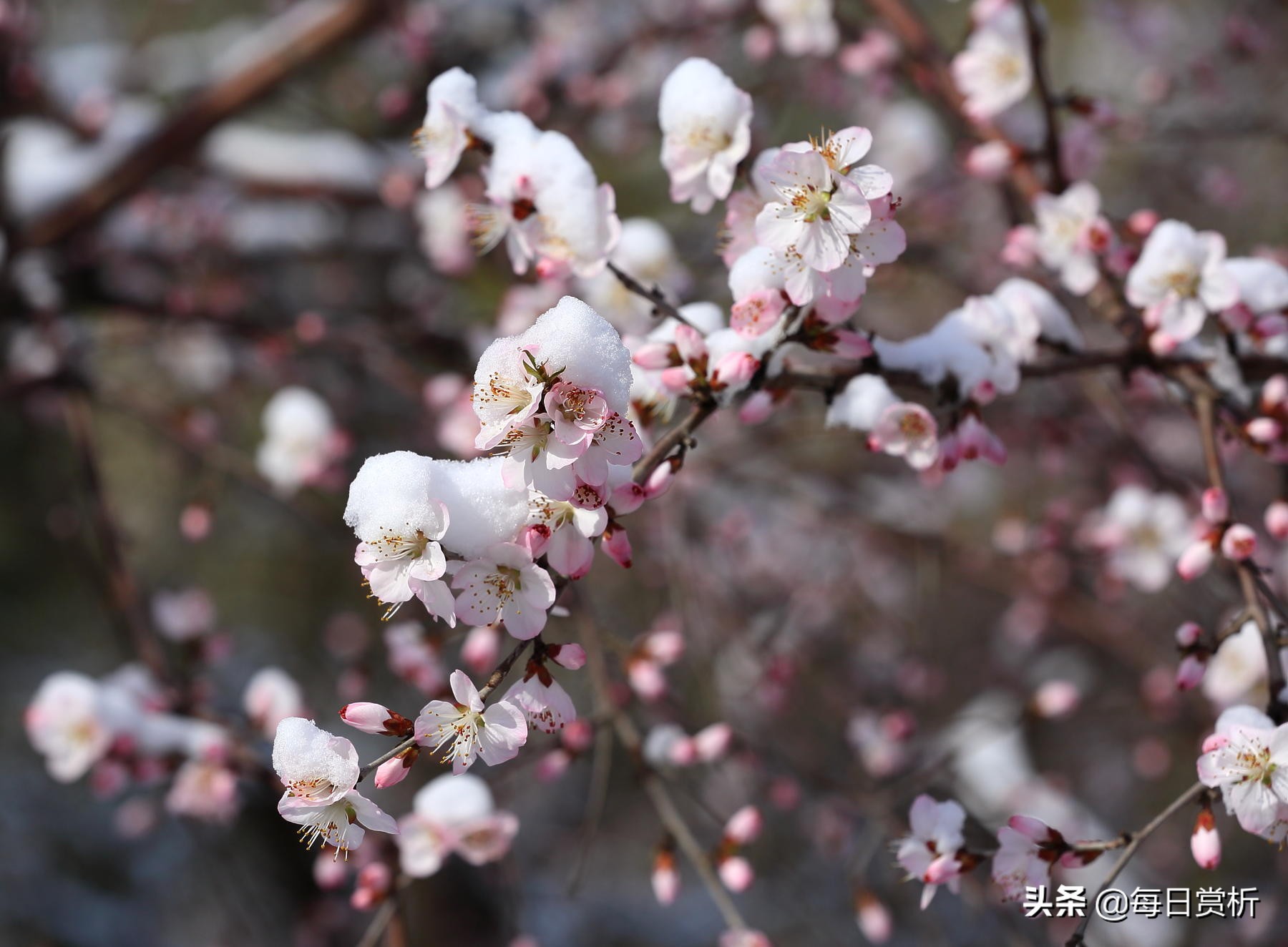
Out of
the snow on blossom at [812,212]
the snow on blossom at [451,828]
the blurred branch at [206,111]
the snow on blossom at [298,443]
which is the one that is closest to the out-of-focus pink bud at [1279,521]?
the snow on blossom at [812,212]

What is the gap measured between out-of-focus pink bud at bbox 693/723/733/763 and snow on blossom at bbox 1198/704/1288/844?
30.6 inches

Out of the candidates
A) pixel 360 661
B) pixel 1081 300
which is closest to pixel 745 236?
pixel 360 661

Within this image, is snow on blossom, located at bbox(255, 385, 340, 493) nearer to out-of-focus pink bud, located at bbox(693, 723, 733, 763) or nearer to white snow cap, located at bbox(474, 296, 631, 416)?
out-of-focus pink bud, located at bbox(693, 723, 733, 763)

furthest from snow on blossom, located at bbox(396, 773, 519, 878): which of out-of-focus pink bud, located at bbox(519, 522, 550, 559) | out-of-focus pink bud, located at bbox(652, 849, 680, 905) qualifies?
out-of-focus pink bud, located at bbox(519, 522, 550, 559)

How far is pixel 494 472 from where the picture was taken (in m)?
0.97

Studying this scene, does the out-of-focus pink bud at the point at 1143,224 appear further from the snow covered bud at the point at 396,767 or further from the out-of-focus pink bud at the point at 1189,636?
the snow covered bud at the point at 396,767

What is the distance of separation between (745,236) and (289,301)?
3.71 metres

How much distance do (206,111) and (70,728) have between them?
1.80 meters

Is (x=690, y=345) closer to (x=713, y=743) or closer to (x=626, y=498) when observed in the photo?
(x=626, y=498)

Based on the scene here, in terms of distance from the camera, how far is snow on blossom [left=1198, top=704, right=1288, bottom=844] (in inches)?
41.7

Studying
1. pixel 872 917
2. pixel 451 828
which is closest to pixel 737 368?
pixel 451 828

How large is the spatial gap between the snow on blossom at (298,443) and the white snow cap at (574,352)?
1741mm

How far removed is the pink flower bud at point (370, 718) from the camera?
0.94 metres

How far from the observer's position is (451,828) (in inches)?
60.9
